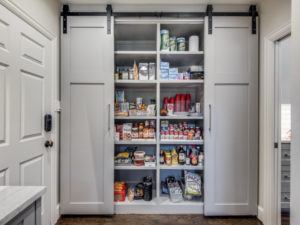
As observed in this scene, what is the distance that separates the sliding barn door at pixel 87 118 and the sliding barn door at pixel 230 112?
3.53 feet

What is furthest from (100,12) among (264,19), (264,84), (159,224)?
(159,224)

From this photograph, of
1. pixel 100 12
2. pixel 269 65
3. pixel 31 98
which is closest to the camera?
pixel 31 98

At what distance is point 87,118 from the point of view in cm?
249

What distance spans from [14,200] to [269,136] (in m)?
2.21

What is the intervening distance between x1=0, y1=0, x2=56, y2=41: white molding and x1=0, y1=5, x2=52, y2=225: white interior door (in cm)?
3

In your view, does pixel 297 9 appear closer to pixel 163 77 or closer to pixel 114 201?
pixel 163 77

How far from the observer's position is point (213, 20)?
2.48 metres

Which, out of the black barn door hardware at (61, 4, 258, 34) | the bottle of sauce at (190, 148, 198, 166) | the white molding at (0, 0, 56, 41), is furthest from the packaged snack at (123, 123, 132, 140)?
the white molding at (0, 0, 56, 41)

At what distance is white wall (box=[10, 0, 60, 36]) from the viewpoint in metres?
1.83

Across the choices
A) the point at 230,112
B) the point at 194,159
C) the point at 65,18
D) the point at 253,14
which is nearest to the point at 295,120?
the point at 230,112

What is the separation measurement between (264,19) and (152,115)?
1554mm

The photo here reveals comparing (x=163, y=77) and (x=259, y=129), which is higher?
(x=163, y=77)

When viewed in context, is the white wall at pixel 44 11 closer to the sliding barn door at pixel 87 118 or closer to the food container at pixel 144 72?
the sliding barn door at pixel 87 118

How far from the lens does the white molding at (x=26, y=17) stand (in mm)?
1603
